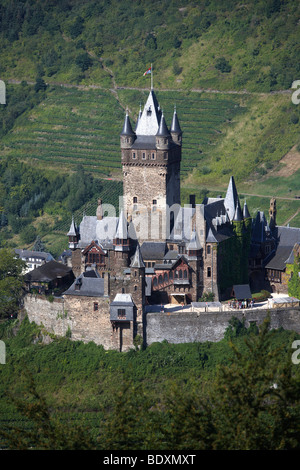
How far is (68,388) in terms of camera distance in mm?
76500

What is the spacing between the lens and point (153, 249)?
81.9 meters

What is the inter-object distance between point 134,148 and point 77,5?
67.9 metres

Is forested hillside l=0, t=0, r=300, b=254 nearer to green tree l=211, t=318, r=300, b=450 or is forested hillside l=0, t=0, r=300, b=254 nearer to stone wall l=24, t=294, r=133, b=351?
stone wall l=24, t=294, r=133, b=351

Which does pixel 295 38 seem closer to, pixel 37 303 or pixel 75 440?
pixel 37 303

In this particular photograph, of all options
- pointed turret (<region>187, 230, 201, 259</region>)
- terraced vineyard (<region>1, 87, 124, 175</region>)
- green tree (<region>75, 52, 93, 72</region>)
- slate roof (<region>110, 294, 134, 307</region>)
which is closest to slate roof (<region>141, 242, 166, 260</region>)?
pointed turret (<region>187, 230, 201, 259</region>)

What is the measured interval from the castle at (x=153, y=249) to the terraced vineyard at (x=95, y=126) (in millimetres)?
29825

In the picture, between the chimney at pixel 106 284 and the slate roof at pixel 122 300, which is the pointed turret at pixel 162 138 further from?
the slate roof at pixel 122 300

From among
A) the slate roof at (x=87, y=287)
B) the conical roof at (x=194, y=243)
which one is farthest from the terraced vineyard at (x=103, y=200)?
the slate roof at (x=87, y=287)

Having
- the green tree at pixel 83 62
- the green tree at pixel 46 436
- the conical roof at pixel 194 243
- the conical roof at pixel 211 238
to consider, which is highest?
the green tree at pixel 83 62

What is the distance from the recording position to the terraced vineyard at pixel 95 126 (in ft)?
383

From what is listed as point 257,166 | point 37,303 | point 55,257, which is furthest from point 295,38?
point 37,303

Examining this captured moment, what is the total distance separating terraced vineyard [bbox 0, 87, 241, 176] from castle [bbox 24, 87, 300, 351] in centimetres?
2982

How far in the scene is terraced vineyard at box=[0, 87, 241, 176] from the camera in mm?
116688
